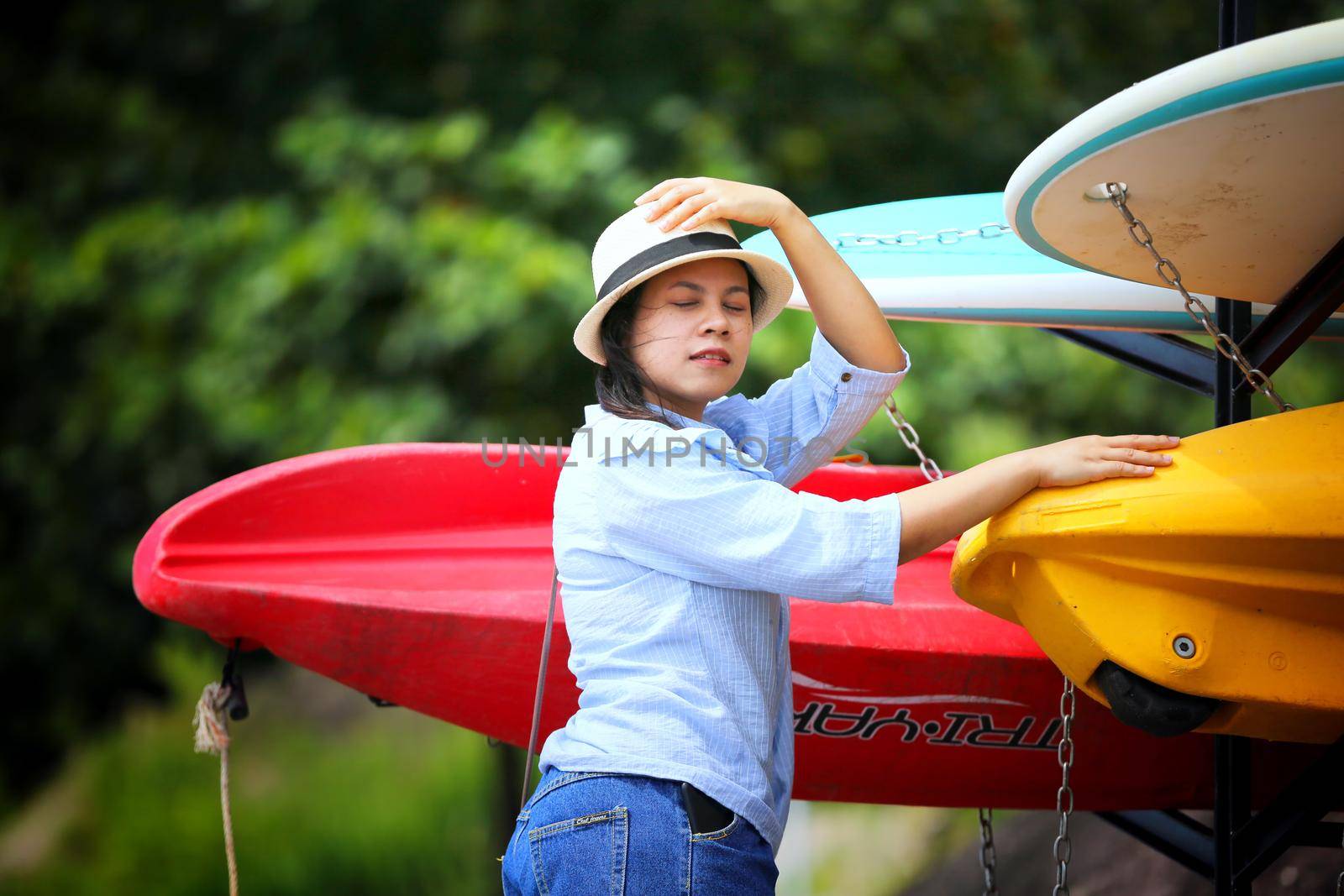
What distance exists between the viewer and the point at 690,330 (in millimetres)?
1457

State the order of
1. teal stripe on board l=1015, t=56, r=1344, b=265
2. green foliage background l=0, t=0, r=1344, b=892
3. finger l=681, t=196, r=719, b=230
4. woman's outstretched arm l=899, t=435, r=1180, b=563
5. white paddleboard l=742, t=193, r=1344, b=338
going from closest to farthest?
teal stripe on board l=1015, t=56, r=1344, b=265 < woman's outstretched arm l=899, t=435, r=1180, b=563 < finger l=681, t=196, r=719, b=230 < white paddleboard l=742, t=193, r=1344, b=338 < green foliage background l=0, t=0, r=1344, b=892

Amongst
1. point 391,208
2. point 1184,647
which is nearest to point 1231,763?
point 1184,647

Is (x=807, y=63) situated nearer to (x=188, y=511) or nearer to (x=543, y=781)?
(x=188, y=511)

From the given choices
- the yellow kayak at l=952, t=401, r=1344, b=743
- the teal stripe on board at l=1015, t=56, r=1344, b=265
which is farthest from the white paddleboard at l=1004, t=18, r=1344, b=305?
the yellow kayak at l=952, t=401, r=1344, b=743

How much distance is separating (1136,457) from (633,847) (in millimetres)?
685

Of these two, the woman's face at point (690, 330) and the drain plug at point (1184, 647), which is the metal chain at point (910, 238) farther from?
the drain plug at point (1184, 647)

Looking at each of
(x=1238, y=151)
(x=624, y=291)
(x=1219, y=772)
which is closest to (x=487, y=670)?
(x=624, y=291)

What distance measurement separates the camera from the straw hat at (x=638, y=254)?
142cm

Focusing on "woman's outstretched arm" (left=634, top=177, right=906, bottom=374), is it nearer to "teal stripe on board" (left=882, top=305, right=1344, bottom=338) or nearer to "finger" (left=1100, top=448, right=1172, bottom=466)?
"finger" (left=1100, top=448, right=1172, bottom=466)

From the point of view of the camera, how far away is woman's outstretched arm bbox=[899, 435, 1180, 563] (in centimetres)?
132

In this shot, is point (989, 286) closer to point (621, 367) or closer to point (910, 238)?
point (910, 238)

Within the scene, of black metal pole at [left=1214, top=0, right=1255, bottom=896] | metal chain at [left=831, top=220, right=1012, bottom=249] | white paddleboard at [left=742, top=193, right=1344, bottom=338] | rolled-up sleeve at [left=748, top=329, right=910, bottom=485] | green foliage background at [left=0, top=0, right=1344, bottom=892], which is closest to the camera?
rolled-up sleeve at [left=748, top=329, right=910, bottom=485]

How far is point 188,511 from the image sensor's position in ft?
6.72

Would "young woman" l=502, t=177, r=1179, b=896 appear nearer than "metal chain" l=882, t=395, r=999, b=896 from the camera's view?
Yes
